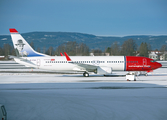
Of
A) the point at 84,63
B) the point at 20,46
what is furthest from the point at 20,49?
the point at 84,63

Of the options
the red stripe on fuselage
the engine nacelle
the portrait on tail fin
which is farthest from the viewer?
the portrait on tail fin

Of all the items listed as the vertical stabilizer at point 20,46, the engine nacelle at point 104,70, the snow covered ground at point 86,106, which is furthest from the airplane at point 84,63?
the snow covered ground at point 86,106

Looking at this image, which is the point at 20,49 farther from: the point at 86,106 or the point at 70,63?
the point at 86,106

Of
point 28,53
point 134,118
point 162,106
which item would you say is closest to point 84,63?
point 28,53

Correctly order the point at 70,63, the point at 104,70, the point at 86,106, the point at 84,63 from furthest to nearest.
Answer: the point at 84,63 < the point at 70,63 < the point at 104,70 < the point at 86,106

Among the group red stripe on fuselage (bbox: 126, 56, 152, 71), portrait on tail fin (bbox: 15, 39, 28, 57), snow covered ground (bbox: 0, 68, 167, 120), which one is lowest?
snow covered ground (bbox: 0, 68, 167, 120)

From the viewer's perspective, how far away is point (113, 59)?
3266cm

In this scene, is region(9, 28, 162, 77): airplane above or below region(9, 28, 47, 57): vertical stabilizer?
below

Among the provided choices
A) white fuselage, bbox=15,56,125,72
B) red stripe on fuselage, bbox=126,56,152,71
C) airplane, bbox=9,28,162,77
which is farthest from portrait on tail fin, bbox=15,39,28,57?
red stripe on fuselage, bbox=126,56,152,71

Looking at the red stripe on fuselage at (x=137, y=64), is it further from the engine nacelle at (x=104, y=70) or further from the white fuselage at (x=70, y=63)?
the engine nacelle at (x=104, y=70)

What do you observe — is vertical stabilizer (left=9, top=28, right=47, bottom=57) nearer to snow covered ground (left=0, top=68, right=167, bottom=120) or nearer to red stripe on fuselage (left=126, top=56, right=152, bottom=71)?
Result: red stripe on fuselage (left=126, top=56, right=152, bottom=71)

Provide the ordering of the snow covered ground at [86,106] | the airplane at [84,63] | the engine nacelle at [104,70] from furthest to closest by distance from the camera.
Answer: the airplane at [84,63] → the engine nacelle at [104,70] → the snow covered ground at [86,106]

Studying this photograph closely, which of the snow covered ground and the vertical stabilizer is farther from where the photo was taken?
the vertical stabilizer

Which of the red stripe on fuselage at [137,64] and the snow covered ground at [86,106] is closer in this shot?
the snow covered ground at [86,106]
